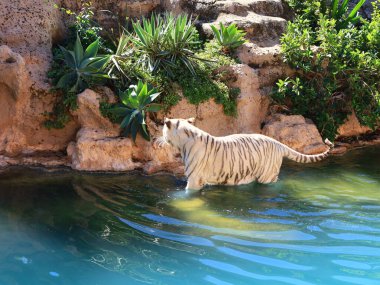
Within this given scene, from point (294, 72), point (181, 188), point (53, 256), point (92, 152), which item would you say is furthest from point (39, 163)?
point (294, 72)

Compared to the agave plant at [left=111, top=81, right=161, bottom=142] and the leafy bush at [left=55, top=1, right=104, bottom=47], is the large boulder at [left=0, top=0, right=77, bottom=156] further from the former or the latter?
the agave plant at [left=111, top=81, right=161, bottom=142]

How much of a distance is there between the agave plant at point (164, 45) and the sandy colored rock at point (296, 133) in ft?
6.48

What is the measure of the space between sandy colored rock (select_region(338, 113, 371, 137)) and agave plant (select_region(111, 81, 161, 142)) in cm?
431

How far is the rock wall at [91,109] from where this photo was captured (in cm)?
827

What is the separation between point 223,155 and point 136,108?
77.0 inches

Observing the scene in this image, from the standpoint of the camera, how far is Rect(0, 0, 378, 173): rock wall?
827 cm

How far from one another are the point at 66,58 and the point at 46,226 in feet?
13.0

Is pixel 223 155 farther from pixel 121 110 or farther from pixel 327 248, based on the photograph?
pixel 327 248

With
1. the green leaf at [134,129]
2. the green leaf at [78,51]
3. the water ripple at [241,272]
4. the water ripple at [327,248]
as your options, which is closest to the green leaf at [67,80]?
the green leaf at [78,51]

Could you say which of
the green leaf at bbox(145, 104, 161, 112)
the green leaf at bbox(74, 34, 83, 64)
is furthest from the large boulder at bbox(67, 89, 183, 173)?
the green leaf at bbox(74, 34, 83, 64)

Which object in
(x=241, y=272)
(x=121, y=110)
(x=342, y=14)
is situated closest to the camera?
(x=241, y=272)

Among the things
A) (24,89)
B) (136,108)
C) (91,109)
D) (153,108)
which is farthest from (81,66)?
(153,108)

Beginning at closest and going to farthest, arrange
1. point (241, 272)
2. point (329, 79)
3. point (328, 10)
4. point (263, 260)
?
1. point (241, 272)
2. point (263, 260)
3. point (329, 79)
4. point (328, 10)

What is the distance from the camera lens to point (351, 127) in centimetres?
1034
